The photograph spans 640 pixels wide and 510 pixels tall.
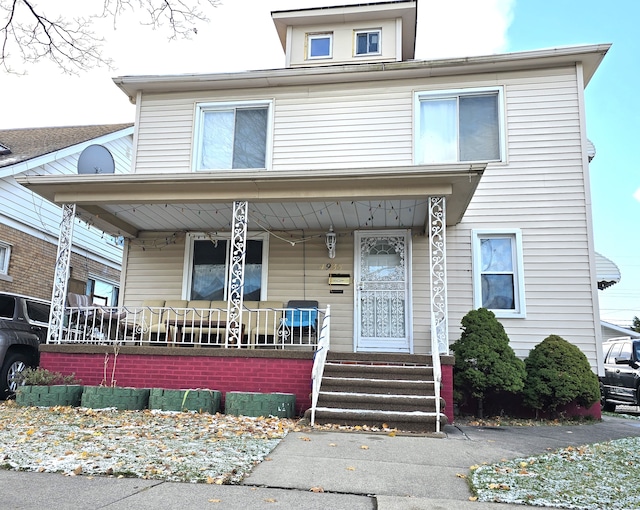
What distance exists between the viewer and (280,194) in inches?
326

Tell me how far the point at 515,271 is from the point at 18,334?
330 inches

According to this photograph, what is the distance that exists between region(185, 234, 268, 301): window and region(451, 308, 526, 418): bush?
4.04 meters

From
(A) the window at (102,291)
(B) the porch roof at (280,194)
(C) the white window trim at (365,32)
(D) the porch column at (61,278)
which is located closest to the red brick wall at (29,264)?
(A) the window at (102,291)

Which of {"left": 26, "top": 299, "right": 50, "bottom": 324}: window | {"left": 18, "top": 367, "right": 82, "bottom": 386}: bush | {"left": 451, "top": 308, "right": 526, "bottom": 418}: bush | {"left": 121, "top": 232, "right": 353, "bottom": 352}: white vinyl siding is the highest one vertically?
{"left": 121, "top": 232, "right": 353, "bottom": 352}: white vinyl siding

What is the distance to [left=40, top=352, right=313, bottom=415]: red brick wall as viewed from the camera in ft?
24.8

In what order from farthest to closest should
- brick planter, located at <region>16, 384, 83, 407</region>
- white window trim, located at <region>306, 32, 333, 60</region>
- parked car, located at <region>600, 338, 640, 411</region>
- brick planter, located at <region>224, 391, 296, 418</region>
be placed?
white window trim, located at <region>306, 32, 333, 60</region> < parked car, located at <region>600, 338, 640, 411</region> < brick planter, located at <region>16, 384, 83, 407</region> < brick planter, located at <region>224, 391, 296, 418</region>

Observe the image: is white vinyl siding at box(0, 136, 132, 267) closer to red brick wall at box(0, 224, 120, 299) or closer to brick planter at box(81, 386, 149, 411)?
red brick wall at box(0, 224, 120, 299)

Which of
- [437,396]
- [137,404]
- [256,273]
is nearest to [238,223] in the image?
[256,273]

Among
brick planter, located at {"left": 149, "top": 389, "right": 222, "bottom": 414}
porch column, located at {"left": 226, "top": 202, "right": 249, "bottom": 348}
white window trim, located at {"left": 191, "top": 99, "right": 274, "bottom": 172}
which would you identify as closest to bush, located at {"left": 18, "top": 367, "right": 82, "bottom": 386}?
brick planter, located at {"left": 149, "top": 389, "right": 222, "bottom": 414}

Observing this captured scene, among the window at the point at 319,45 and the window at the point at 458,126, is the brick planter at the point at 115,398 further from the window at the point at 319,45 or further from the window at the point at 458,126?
the window at the point at 319,45

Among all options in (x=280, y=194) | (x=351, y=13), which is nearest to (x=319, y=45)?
(x=351, y=13)

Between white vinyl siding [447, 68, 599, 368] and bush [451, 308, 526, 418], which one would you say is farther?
white vinyl siding [447, 68, 599, 368]

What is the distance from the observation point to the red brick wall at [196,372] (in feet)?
24.8

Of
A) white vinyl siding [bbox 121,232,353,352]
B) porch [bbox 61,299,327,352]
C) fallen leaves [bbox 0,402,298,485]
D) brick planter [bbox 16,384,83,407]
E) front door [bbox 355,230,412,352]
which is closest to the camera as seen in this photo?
fallen leaves [bbox 0,402,298,485]
